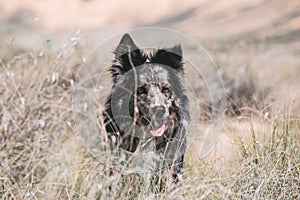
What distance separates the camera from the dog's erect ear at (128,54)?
9.19 feet

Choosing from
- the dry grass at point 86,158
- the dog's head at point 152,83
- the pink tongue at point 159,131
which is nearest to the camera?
the dry grass at point 86,158

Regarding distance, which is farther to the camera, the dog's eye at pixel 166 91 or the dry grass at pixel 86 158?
the dog's eye at pixel 166 91

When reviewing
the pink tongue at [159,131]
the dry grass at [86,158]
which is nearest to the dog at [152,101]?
the pink tongue at [159,131]

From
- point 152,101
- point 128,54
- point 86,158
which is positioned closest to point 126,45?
point 128,54

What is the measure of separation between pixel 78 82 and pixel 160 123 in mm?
1557

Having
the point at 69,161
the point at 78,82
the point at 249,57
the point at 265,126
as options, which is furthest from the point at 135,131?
the point at 249,57

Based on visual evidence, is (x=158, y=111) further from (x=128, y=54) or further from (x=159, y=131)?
(x=128, y=54)

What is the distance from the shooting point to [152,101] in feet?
8.77

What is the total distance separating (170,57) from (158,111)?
412mm

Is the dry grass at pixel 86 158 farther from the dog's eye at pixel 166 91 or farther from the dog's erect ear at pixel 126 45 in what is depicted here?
the dog's erect ear at pixel 126 45

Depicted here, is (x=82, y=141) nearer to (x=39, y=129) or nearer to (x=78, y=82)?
(x=39, y=129)

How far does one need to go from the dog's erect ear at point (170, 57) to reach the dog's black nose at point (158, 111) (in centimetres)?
33

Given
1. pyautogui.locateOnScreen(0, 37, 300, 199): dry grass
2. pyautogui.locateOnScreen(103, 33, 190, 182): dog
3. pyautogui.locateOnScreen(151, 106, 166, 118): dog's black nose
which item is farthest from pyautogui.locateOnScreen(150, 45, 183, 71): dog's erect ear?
pyautogui.locateOnScreen(0, 37, 300, 199): dry grass

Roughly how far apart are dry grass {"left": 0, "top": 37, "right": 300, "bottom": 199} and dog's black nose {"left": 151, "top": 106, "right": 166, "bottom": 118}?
39 cm
